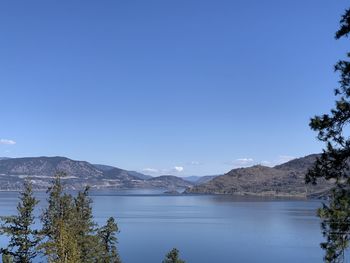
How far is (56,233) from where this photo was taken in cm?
4000

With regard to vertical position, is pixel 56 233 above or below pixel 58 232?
below

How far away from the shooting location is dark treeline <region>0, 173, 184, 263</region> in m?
35.7

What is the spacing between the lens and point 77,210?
6147 centimetres

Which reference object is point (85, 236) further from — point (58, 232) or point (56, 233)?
point (58, 232)

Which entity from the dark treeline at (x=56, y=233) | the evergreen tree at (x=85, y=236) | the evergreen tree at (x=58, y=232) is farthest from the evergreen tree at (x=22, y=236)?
the evergreen tree at (x=85, y=236)

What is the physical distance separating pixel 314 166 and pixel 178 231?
186 metres

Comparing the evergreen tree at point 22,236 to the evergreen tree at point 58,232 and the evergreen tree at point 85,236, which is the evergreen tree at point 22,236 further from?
the evergreen tree at point 85,236

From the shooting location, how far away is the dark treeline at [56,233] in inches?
1405

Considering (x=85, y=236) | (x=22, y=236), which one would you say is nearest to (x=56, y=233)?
(x=22, y=236)

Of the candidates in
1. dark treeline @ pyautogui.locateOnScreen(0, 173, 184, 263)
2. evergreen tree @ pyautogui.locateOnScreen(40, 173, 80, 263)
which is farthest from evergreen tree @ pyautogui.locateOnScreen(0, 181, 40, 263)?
evergreen tree @ pyautogui.locateOnScreen(40, 173, 80, 263)

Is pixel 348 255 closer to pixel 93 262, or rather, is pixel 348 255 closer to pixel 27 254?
pixel 93 262

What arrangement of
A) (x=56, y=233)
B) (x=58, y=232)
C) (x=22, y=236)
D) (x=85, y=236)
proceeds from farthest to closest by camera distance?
(x=85, y=236) < (x=56, y=233) < (x=58, y=232) < (x=22, y=236)

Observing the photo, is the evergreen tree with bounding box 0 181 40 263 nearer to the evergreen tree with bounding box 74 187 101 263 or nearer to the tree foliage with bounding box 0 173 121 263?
the tree foliage with bounding box 0 173 121 263

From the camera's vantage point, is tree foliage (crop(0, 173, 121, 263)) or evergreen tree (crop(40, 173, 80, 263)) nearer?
evergreen tree (crop(40, 173, 80, 263))
